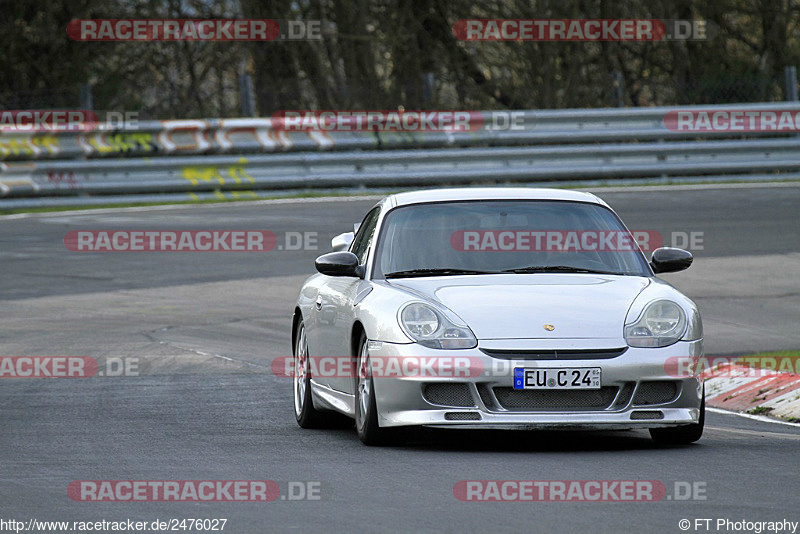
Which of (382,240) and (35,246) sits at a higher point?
(382,240)

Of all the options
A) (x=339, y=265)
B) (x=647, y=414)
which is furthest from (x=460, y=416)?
(x=339, y=265)

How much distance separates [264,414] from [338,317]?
1320 mm

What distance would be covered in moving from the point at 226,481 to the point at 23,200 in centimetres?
1705

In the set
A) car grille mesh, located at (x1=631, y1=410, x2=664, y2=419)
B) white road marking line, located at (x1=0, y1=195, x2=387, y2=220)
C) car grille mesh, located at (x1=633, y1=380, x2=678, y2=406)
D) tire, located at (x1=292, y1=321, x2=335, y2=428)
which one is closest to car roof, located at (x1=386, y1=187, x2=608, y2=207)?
tire, located at (x1=292, y1=321, x2=335, y2=428)

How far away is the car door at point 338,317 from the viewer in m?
8.89

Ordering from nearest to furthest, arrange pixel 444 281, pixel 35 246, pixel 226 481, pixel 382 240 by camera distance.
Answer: pixel 226 481, pixel 444 281, pixel 382 240, pixel 35 246

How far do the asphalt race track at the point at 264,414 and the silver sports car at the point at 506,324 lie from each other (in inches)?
9.0

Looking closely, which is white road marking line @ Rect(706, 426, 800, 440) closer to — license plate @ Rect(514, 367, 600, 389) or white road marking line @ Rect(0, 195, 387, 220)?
license plate @ Rect(514, 367, 600, 389)

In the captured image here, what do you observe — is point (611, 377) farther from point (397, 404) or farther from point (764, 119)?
point (764, 119)

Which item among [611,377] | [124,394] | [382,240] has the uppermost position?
[382,240]

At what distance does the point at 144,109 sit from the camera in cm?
2605

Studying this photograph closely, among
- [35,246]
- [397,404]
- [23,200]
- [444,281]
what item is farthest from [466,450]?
[23,200]

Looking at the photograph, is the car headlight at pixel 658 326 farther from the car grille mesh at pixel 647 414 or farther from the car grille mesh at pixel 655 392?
the car grille mesh at pixel 647 414

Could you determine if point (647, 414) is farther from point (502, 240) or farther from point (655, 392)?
point (502, 240)
